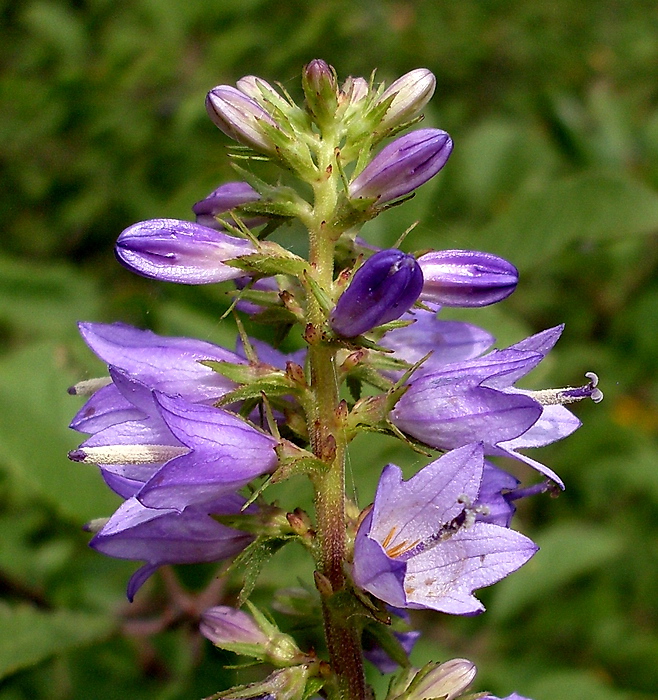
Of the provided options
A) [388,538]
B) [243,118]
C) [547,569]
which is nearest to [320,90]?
[243,118]

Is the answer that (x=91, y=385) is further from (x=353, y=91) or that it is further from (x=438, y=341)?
(x=353, y=91)

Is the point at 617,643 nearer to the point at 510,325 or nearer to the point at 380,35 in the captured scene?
the point at 510,325

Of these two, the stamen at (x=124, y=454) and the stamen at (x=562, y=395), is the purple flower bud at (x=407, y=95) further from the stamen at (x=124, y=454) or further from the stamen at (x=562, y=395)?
the stamen at (x=124, y=454)

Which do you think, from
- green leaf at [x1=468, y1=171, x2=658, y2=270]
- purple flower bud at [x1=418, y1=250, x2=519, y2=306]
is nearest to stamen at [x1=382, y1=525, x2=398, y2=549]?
purple flower bud at [x1=418, y1=250, x2=519, y2=306]

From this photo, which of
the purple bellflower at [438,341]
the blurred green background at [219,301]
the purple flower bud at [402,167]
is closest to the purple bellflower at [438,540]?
the purple bellflower at [438,341]

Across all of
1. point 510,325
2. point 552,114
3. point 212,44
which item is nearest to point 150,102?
point 212,44
